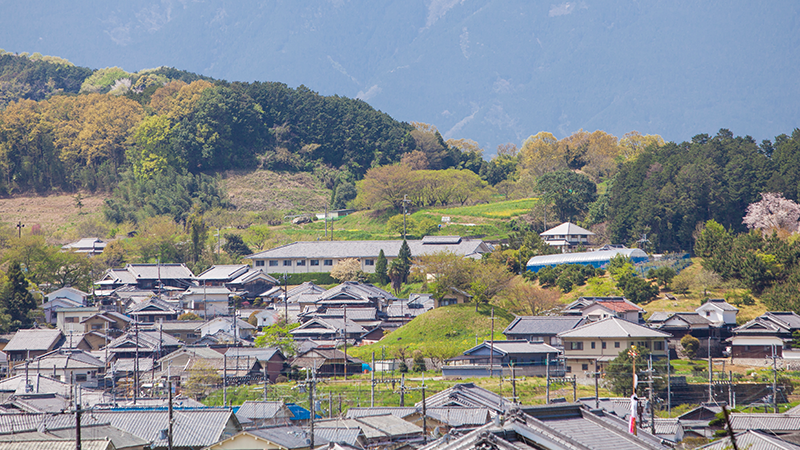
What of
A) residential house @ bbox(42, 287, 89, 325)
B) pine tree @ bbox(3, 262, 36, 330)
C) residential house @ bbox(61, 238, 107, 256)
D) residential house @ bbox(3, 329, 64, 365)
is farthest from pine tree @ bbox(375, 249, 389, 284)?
residential house @ bbox(61, 238, 107, 256)

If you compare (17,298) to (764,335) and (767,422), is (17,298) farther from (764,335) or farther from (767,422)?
(767,422)

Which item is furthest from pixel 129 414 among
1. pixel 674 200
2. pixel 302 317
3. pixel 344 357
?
pixel 674 200

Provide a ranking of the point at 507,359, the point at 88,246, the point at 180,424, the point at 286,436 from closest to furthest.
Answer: the point at 180,424, the point at 286,436, the point at 507,359, the point at 88,246

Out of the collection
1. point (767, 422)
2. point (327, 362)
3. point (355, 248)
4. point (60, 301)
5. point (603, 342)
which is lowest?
point (327, 362)

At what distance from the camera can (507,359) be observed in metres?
32.1

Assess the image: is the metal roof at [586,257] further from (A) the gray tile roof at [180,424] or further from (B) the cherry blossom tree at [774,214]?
(A) the gray tile roof at [180,424]

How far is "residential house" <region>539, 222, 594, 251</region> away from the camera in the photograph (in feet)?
175

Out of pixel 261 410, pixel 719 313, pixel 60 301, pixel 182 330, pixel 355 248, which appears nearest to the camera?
pixel 261 410

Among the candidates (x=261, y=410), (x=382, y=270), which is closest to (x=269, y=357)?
(x=261, y=410)

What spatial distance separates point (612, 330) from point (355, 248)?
2447 centimetres

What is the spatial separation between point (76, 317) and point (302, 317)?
11166mm

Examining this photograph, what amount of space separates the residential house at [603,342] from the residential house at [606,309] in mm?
2410

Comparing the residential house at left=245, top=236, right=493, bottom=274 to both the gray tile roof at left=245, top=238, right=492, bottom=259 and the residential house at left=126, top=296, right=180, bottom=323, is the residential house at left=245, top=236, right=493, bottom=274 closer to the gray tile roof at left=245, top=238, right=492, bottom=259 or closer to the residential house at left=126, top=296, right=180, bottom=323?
the gray tile roof at left=245, top=238, right=492, bottom=259

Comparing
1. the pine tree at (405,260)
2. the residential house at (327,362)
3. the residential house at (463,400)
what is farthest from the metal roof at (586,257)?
the residential house at (463,400)
